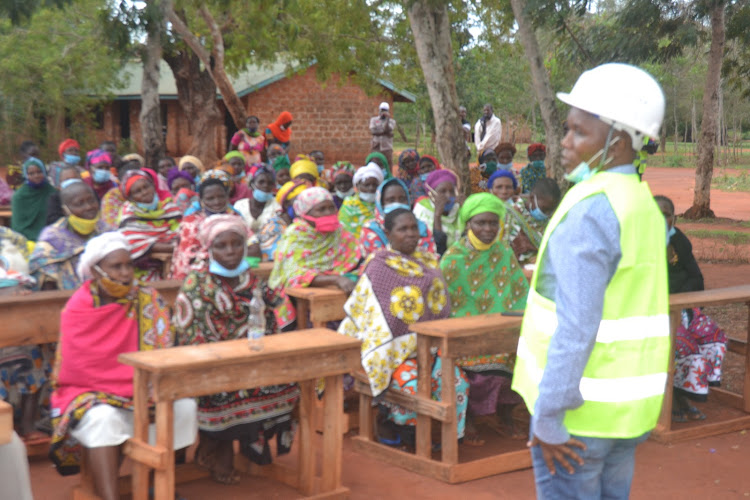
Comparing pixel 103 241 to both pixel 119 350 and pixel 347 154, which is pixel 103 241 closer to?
pixel 119 350

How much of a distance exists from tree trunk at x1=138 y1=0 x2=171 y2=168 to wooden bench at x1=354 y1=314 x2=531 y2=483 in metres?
10.5

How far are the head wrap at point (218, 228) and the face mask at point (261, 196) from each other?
12.9 ft

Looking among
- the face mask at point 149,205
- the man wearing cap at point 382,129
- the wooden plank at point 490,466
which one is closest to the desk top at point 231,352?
the wooden plank at point 490,466

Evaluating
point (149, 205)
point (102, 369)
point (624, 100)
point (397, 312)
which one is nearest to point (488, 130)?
point (149, 205)

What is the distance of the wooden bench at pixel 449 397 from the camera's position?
512cm

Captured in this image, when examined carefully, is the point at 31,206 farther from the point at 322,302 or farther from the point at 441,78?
the point at 441,78

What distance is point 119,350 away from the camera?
4.54m

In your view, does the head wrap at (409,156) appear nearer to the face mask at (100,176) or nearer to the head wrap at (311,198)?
the face mask at (100,176)

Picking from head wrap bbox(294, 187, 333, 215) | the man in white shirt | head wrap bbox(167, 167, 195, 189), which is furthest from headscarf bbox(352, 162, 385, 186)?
the man in white shirt

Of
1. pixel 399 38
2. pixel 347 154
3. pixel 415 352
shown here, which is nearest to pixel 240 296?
pixel 415 352

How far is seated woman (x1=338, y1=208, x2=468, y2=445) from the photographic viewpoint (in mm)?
5469

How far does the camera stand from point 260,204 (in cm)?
912

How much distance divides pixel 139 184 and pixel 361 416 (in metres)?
3.43

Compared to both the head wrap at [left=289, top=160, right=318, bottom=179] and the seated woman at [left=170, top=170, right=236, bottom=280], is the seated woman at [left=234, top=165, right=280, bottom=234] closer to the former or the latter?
the seated woman at [left=170, top=170, right=236, bottom=280]
